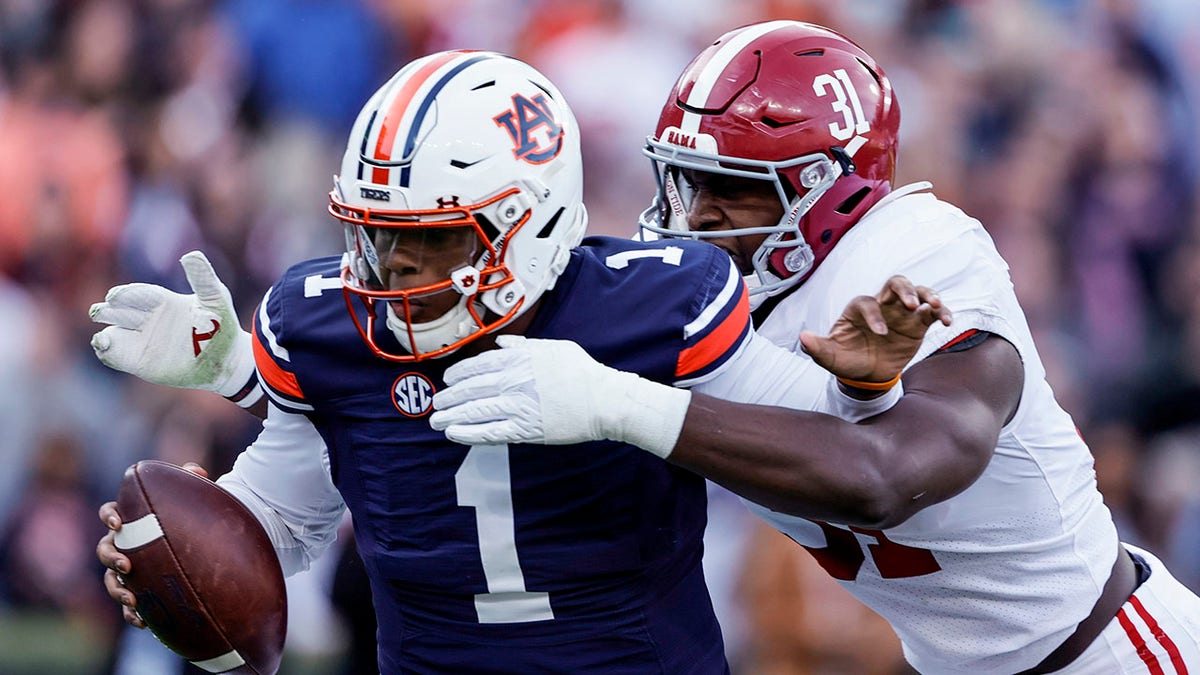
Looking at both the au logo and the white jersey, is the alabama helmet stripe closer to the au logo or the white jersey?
the au logo

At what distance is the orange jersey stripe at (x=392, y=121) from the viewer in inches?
82.4

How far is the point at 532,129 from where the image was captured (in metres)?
2.17

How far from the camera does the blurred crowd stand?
16.0ft

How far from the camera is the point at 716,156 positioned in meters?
2.55

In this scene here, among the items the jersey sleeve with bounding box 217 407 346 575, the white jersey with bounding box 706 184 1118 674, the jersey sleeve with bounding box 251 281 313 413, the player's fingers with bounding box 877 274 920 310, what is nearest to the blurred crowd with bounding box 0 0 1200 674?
the white jersey with bounding box 706 184 1118 674

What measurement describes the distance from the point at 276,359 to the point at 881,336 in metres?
0.91

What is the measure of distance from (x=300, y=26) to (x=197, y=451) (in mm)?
1689

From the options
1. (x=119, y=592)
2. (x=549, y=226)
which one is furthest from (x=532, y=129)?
(x=119, y=592)

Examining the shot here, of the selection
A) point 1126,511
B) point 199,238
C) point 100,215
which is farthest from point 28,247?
point 1126,511

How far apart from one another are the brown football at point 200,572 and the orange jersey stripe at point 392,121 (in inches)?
26.0

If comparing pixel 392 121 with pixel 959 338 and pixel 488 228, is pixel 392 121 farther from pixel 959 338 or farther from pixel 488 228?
pixel 959 338

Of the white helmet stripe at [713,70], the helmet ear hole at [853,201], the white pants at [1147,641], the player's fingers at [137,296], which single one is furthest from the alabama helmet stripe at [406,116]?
the white pants at [1147,641]

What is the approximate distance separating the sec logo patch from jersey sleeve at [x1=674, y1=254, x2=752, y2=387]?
36 cm

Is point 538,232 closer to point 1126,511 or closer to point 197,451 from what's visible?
point 197,451
